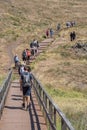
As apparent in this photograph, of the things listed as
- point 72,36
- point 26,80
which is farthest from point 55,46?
point 26,80

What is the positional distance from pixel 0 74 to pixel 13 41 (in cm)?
2338

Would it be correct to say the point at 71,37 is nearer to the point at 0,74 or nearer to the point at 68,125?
the point at 0,74

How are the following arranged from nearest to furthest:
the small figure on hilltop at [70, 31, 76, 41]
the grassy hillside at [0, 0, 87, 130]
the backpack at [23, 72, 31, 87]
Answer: the backpack at [23, 72, 31, 87], the grassy hillside at [0, 0, 87, 130], the small figure on hilltop at [70, 31, 76, 41]

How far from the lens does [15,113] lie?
20.2 metres

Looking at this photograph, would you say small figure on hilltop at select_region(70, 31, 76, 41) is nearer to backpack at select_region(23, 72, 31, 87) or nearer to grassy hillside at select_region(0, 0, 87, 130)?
grassy hillside at select_region(0, 0, 87, 130)

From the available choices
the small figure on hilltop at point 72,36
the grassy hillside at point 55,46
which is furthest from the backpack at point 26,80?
the small figure on hilltop at point 72,36

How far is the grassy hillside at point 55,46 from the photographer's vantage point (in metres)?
35.5

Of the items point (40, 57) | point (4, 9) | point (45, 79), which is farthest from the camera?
point (4, 9)

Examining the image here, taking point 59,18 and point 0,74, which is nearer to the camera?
point 0,74

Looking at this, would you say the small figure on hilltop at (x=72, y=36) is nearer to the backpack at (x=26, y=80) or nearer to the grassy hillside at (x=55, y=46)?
the grassy hillside at (x=55, y=46)

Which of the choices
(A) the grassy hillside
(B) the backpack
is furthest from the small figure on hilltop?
(B) the backpack

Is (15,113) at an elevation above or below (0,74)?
above

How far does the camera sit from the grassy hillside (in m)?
35.5

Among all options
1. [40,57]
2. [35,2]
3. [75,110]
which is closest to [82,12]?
[35,2]
